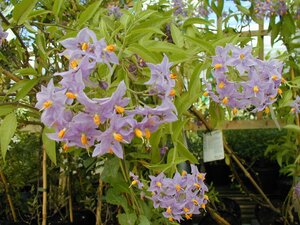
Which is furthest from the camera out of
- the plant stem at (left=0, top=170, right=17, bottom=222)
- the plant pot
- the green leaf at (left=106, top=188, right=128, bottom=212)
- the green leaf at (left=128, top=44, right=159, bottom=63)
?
the plant pot

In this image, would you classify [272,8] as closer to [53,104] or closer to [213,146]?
[213,146]

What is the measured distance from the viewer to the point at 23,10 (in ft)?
2.37

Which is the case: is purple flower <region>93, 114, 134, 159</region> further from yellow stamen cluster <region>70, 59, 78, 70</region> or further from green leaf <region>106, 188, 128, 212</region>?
green leaf <region>106, 188, 128, 212</region>

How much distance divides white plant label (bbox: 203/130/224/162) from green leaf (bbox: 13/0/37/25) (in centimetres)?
72

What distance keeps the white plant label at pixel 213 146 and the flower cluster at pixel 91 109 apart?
743mm

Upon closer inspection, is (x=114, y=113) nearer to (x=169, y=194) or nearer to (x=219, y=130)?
(x=169, y=194)

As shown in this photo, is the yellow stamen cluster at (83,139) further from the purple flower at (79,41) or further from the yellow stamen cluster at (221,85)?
the yellow stamen cluster at (221,85)

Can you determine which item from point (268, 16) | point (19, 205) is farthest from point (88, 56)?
point (268, 16)

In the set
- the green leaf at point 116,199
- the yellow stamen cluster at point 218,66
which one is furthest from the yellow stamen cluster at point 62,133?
the green leaf at point 116,199

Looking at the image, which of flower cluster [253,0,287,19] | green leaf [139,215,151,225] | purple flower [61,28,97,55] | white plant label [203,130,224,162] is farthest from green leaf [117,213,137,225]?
flower cluster [253,0,287,19]

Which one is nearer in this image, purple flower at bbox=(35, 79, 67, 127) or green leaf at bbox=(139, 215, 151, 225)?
purple flower at bbox=(35, 79, 67, 127)

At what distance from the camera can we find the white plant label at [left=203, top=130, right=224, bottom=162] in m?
1.28

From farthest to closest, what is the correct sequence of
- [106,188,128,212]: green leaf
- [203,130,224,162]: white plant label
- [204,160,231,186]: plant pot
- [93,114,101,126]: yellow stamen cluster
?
[204,160,231,186]: plant pot → [203,130,224,162]: white plant label → [106,188,128,212]: green leaf → [93,114,101,126]: yellow stamen cluster

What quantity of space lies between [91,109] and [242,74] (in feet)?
0.89
